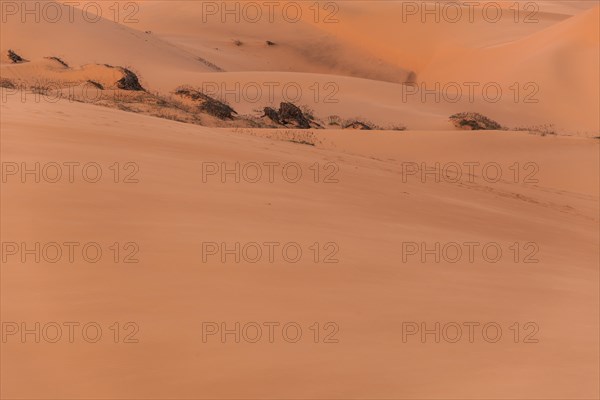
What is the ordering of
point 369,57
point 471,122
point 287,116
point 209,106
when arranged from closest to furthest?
point 209,106 < point 287,116 < point 471,122 < point 369,57

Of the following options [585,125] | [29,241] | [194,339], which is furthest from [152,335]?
[585,125]

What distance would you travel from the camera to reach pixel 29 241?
508 cm

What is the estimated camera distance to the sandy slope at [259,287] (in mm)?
4000

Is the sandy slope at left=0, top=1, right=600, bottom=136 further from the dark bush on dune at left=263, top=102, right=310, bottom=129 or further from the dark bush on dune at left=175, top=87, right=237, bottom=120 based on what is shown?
the dark bush on dune at left=175, top=87, right=237, bottom=120

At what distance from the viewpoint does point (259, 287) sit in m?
5.07

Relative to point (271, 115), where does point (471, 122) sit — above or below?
above

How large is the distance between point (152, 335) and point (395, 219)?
13.2 ft

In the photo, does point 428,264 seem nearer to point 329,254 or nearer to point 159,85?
point 329,254

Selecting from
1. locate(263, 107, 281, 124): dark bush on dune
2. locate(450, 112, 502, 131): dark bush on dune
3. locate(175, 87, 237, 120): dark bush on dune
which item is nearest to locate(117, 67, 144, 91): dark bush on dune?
locate(175, 87, 237, 120): dark bush on dune

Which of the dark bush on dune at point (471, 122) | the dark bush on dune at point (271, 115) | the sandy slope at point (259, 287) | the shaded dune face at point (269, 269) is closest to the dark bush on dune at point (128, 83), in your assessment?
the shaded dune face at point (269, 269)

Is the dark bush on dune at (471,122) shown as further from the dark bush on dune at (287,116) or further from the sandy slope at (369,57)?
the dark bush on dune at (287,116)

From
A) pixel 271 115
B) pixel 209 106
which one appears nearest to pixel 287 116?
pixel 271 115

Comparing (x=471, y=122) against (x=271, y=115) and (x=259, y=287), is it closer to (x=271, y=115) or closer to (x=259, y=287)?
(x=271, y=115)

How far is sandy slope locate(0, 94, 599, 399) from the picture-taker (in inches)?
157
